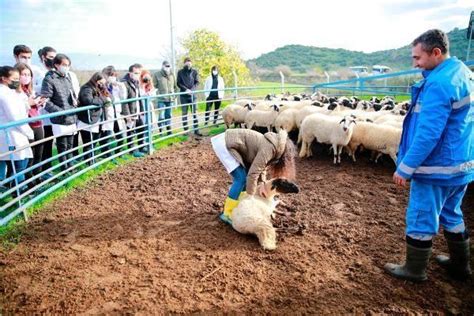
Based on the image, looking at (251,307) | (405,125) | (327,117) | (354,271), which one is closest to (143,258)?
(251,307)

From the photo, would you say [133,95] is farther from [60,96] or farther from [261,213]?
[261,213]

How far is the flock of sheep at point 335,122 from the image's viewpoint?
6.50 metres

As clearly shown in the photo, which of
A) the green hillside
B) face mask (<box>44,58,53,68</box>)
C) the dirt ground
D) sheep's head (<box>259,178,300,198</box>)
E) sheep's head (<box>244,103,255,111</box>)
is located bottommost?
the dirt ground

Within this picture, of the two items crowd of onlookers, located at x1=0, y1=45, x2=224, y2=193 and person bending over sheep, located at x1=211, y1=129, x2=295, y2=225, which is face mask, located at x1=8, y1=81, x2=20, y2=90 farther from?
person bending over sheep, located at x1=211, y1=129, x2=295, y2=225

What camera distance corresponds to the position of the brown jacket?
3.64m

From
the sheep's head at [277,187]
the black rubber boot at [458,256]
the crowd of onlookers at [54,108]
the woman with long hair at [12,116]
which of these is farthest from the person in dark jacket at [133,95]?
the black rubber boot at [458,256]

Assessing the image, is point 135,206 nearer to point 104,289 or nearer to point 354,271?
point 104,289

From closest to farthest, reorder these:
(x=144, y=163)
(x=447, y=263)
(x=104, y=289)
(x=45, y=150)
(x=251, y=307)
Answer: (x=251, y=307) < (x=104, y=289) < (x=447, y=263) < (x=45, y=150) < (x=144, y=163)

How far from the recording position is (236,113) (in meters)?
9.77

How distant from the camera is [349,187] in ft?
18.2

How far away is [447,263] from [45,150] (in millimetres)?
5874

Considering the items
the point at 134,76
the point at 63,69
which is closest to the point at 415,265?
the point at 63,69

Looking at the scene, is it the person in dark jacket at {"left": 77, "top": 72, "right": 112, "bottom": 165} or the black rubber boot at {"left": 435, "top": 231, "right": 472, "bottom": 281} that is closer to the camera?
the black rubber boot at {"left": 435, "top": 231, "right": 472, "bottom": 281}

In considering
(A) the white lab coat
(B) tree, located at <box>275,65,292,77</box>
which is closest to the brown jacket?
(A) the white lab coat
